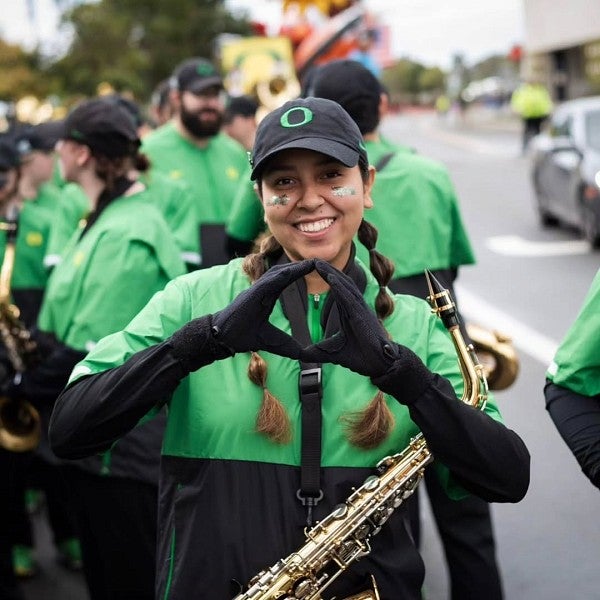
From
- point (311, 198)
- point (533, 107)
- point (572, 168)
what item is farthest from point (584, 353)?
point (533, 107)

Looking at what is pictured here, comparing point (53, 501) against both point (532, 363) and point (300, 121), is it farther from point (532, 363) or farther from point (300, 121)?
point (532, 363)

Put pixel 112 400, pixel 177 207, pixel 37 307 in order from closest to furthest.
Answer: pixel 112 400 < pixel 177 207 < pixel 37 307

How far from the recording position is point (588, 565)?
5.72m

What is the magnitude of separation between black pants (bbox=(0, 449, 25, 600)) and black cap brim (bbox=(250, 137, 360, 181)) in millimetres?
3184

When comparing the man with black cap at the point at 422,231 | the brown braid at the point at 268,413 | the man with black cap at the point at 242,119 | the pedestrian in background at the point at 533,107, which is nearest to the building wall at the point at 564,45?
the pedestrian in background at the point at 533,107

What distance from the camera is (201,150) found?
724cm

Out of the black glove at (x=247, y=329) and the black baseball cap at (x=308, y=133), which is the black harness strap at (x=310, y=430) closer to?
the black glove at (x=247, y=329)

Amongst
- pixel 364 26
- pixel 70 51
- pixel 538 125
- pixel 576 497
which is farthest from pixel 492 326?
pixel 70 51

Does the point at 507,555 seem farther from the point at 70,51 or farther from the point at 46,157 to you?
the point at 70,51

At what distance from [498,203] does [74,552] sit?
15291 mm

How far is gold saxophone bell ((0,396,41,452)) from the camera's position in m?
5.31

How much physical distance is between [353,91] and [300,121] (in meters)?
2.03

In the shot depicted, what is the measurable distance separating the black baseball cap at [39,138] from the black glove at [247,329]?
174 inches

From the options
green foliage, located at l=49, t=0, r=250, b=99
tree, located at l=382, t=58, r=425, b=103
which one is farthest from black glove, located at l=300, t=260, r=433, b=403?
tree, located at l=382, t=58, r=425, b=103
